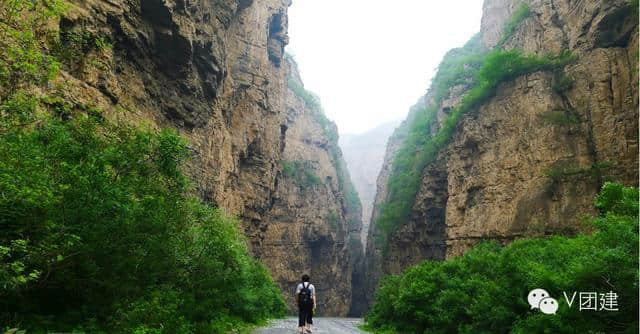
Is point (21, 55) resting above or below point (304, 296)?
above

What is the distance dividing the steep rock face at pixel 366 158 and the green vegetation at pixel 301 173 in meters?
48.3

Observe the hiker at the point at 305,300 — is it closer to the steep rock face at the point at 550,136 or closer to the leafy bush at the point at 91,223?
the leafy bush at the point at 91,223

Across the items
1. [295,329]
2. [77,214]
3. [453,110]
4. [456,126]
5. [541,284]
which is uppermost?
[453,110]

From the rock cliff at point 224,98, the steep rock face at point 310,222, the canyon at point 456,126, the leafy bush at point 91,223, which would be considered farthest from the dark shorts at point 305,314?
the steep rock face at point 310,222

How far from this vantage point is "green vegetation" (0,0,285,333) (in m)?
6.29

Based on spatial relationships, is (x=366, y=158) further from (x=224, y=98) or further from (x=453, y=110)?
(x=224, y=98)

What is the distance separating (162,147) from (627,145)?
19.5m

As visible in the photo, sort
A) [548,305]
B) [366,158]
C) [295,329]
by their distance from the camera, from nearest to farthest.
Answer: [548,305] → [295,329] → [366,158]

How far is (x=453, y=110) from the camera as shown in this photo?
1371 inches

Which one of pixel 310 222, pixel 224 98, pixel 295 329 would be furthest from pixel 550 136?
pixel 310 222

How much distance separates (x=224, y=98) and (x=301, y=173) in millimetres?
33568

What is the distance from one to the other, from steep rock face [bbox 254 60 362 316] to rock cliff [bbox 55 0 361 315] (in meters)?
0.19

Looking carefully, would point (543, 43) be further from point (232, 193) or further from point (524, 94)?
point (232, 193)

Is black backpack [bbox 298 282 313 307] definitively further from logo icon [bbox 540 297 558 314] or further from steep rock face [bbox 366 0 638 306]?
steep rock face [bbox 366 0 638 306]
